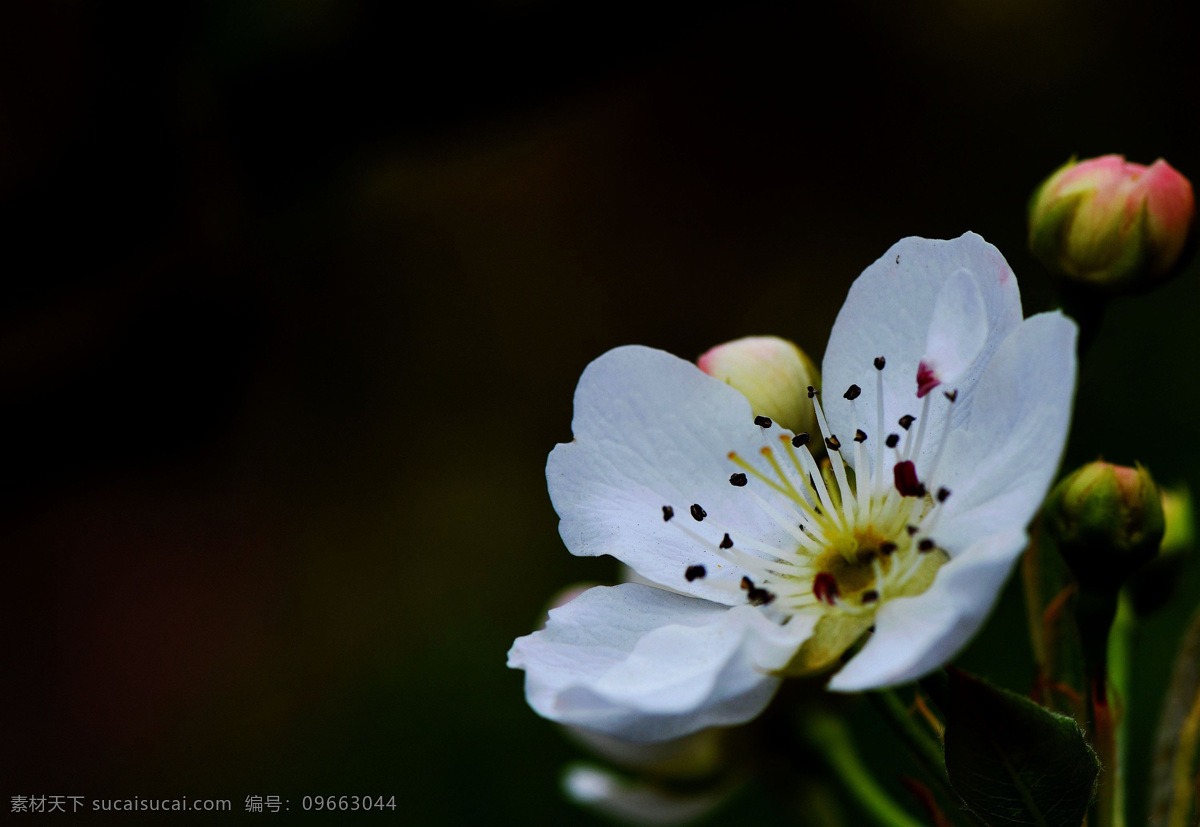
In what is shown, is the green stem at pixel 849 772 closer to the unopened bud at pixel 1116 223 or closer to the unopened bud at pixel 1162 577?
the unopened bud at pixel 1162 577

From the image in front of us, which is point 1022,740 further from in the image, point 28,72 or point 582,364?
point 582,364

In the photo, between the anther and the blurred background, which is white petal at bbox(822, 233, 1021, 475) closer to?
the anther

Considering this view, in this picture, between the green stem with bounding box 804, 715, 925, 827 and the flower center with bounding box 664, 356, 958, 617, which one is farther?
the green stem with bounding box 804, 715, 925, 827

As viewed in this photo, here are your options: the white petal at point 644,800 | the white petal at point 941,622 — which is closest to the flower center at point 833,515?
the white petal at point 941,622

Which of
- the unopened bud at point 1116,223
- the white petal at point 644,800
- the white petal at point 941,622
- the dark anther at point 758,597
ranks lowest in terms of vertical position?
the white petal at point 644,800

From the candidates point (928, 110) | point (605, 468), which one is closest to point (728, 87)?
point (928, 110)

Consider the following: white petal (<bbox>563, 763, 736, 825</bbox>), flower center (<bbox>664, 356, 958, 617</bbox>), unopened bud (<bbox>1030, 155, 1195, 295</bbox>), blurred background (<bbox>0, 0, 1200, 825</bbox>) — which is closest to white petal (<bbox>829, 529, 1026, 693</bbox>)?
flower center (<bbox>664, 356, 958, 617</bbox>)

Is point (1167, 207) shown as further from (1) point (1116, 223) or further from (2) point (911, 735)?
(2) point (911, 735)

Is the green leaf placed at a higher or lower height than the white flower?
lower

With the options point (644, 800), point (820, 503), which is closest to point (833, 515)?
point (820, 503)
